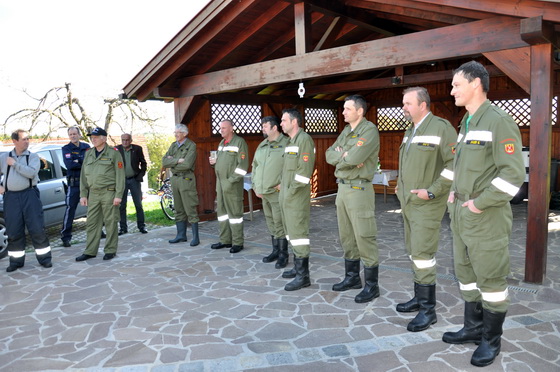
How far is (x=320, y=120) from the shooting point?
11.0 metres

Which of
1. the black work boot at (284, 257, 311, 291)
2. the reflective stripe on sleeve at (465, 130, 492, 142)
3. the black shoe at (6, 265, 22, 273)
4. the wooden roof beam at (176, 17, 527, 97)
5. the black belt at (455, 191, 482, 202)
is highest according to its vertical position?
the wooden roof beam at (176, 17, 527, 97)

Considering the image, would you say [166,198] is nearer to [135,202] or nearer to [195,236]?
[135,202]

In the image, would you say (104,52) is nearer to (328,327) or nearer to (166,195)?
(166,195)

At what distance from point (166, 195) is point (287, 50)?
358cm

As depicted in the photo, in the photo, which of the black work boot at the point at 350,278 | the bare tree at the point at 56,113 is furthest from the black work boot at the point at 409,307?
the bare tree at the point at 56,113

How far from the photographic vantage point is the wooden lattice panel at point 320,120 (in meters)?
10.6

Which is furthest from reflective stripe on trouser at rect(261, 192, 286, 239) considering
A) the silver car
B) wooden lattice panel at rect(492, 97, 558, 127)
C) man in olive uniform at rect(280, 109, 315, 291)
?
wooden lattice panel at rect(492, 97, 558, 127)

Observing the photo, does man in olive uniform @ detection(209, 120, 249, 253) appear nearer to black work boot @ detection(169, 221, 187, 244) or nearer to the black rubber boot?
the black rubber boot

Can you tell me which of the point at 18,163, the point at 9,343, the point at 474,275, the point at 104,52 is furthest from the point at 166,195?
the point at 104,52

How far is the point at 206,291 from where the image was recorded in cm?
432

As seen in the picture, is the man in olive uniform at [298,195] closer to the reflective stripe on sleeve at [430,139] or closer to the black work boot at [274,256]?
the black work boot at [274,256]

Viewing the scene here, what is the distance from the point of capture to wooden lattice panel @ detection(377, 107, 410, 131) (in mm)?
11086

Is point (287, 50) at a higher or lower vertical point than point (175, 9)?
lower

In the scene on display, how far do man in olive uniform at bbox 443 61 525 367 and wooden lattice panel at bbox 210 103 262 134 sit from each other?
20.7ft
